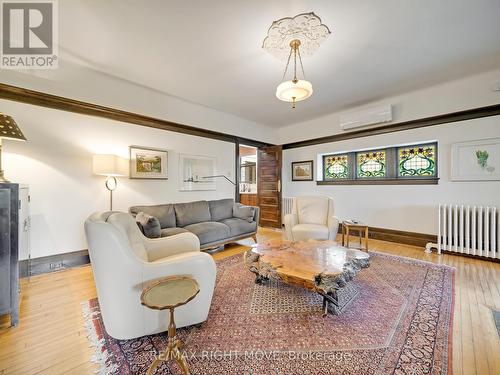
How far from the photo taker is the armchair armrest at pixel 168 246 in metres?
1.95

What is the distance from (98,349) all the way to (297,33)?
317 centimetres

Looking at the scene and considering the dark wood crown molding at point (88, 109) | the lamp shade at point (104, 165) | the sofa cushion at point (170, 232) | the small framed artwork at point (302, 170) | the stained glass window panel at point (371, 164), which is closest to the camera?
the dark wood crown molding at point (88, 109)

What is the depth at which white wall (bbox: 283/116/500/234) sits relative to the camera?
3.24 m

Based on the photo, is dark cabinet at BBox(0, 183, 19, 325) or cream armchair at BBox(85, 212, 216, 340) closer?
cream armchair at BBox(85, 212, 216, 340)

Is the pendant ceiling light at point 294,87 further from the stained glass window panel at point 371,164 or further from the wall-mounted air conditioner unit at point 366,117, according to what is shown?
the stained glass window panel at point 371,164

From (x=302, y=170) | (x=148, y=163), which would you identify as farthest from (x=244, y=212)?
(x=302, y=170)

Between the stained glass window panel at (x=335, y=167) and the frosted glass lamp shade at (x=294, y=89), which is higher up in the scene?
the frosted glass lamp shade at (x=294, y=89)

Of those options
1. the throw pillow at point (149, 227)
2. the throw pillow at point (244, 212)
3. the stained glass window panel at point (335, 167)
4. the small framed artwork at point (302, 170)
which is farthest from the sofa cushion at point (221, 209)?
the stained glass window panel at point (335, 167)

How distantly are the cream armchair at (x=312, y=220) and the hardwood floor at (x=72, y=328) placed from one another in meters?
1.54

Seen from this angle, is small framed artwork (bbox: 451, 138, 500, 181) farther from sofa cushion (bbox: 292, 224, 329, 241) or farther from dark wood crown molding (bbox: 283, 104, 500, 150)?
sofa cushion (bbox: 292, 224, 329, 241)

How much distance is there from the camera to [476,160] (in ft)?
10.6

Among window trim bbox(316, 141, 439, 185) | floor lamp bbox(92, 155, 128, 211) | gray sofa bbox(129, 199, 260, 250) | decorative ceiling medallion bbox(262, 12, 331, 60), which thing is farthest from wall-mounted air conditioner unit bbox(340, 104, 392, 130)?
floor lamp bbox(92, 155, 128, 211)

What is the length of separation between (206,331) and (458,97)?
483 centimetres

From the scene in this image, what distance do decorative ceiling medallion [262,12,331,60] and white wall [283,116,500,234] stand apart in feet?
9.47
